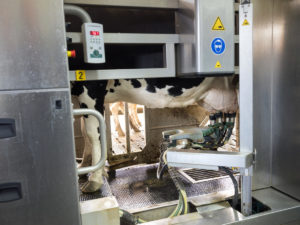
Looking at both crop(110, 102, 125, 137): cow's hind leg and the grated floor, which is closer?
the grated floor

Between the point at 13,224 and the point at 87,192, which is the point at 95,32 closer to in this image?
the point at 13,224

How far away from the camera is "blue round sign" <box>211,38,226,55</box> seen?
1379 millimetres

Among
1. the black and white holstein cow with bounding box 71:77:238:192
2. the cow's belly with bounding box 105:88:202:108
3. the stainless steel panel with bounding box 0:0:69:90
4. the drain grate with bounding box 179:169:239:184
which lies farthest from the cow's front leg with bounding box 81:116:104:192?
the stainless steel panel with bounding box 0:0:69:90

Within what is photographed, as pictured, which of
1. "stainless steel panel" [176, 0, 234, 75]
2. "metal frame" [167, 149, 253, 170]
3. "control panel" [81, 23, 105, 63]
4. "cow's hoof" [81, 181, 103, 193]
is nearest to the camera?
"metal frame" [167, 149, 253, 170]

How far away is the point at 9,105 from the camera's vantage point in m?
0.92

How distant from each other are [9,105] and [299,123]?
1.51m

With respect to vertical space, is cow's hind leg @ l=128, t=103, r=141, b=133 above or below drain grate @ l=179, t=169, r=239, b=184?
above

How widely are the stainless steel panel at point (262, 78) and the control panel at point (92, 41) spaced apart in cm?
94

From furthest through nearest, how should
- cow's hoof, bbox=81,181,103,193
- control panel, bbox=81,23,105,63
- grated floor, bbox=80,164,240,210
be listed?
cow's hoof, bbox=81,181,103,193 < grated floor, bbox=80,164,240,210 < control panel, bbox=81,23,105,63

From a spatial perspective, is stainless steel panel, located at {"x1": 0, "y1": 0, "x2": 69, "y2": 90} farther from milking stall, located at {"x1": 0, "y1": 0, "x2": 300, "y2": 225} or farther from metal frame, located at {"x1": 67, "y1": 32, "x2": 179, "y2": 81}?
metal frame, located at {"x1": 67, "y1": 32, "x2": 179, "y2": 81}

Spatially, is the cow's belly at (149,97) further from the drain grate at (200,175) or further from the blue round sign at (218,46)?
the blue round sign at (218,46)

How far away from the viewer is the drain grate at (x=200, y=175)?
7.10ft

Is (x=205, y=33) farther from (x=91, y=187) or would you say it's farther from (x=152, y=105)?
(x=91, y=187)

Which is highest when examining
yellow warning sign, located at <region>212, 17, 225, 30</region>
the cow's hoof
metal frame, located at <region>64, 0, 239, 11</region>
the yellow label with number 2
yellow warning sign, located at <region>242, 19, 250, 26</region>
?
metal frame, located at <region>64, 0, 239, 11</region>
